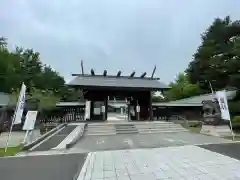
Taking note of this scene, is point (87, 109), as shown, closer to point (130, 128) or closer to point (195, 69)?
point (130, 128)

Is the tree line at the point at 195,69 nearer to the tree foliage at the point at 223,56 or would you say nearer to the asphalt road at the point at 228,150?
the tree foliage at the point at 223,56

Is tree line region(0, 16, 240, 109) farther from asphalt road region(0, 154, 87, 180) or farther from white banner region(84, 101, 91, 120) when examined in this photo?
asphalt road region(0, 154, 87, 180)

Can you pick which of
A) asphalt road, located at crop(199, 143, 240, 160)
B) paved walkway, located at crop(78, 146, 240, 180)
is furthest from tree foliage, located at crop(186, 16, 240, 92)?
paved walkway, located at crop(78, 146, 240, 180)

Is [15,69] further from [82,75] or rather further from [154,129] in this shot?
[154,129]

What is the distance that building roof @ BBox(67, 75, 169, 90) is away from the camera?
2408 cm

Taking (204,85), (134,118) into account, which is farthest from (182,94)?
(134,118)

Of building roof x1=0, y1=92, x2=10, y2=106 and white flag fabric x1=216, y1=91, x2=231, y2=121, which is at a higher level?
building roof x1=0, y1=92, x2=10, y2=106

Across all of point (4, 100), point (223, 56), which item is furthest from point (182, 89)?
point (4, 100)

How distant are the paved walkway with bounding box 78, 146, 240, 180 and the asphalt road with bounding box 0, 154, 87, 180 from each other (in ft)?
1.51

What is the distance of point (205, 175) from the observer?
624 cm

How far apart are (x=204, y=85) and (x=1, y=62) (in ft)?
93.2

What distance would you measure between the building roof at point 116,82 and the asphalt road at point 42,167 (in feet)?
46.1

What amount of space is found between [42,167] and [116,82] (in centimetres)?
1827

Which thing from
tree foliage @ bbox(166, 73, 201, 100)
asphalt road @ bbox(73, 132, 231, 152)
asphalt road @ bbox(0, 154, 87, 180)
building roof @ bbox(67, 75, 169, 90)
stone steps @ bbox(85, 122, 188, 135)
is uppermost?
tree foliage @ bbox(166, 73, 201, 100)
